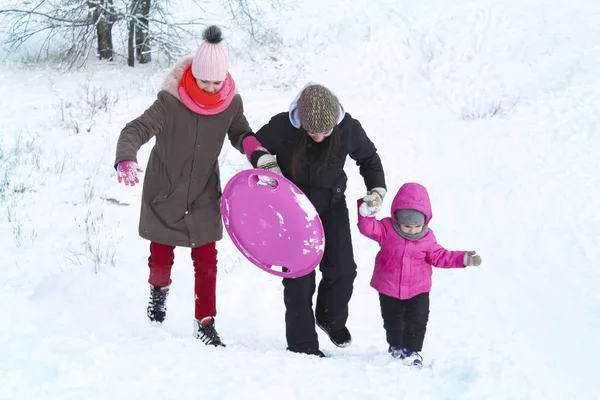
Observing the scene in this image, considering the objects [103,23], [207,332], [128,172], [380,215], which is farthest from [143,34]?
[128,172]

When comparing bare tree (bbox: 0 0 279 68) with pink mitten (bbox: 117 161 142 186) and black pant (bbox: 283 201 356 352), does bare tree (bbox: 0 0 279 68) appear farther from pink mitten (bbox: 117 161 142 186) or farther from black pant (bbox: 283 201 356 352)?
pink mitten (bbox: 117 161 142 186)

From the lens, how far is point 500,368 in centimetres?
299

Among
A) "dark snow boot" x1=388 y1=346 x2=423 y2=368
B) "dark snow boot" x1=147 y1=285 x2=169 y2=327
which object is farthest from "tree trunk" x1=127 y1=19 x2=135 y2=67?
"dark snow boot" x1=388 y1=346 x2=423 y2=368

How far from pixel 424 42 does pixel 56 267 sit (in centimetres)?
743

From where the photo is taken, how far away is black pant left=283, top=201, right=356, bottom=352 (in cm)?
331

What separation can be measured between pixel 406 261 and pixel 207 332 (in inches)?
49.5

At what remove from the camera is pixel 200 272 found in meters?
3.41

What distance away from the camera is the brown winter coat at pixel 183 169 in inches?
121

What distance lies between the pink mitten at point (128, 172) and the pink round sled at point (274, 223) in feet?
2.13

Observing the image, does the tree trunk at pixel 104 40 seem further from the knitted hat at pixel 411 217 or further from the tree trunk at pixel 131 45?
the knitted hat at pixel 411 217

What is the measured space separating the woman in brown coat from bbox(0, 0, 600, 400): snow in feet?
1.45

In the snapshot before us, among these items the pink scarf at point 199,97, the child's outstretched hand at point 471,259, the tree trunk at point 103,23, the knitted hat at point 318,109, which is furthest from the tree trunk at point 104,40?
the child's outstretched hand at point 471,259

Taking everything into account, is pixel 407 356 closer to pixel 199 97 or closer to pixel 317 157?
pixel 317 157

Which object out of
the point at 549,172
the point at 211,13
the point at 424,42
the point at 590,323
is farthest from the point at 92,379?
the point at 211,13
